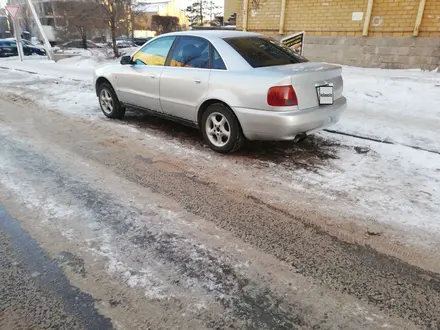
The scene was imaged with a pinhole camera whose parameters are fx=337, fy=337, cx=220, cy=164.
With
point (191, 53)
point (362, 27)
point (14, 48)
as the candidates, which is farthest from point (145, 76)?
point (14, 48)

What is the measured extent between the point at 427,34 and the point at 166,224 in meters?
11.3

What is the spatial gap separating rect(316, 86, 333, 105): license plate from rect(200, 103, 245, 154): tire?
3.55ft

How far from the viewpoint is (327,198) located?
11.4ft

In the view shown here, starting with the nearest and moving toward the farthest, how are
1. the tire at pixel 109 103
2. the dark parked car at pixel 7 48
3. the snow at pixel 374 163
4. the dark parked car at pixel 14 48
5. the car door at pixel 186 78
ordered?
the snow at pixel 374 163 < the car door at pixel 186 78 < the tire at pixel 109 103 < the dark parked car at pixel 7 48 < the dark parked car at pixel 14 48

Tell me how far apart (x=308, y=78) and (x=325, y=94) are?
1.22ft

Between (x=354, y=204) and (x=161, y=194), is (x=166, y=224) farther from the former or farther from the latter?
(x=354, y=204)

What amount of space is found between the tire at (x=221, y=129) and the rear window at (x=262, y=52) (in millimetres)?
719

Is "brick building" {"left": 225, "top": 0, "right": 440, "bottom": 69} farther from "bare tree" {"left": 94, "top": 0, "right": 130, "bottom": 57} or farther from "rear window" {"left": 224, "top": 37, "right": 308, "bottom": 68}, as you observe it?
"bare tree" {"left": 94, "top": 0, "right": 130, "bottom": 57}

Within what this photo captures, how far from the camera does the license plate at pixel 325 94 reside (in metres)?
4.23

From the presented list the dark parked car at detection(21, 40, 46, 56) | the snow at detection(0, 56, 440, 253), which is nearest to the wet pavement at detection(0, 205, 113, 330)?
the snow at detection(0, 56, 440, 253)

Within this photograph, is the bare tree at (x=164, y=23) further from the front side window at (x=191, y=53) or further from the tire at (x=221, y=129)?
the tire at (x=221, y=129)

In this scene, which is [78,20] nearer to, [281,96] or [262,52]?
[262,52]

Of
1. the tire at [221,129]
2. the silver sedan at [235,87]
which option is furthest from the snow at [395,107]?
the tire at [221,129]

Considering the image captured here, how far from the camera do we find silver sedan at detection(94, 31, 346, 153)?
4.03m
